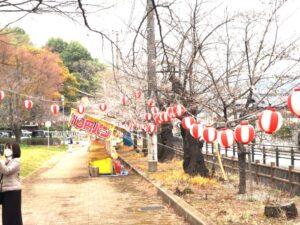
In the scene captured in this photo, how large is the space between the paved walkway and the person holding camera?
2367 mm

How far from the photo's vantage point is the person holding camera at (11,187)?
702 centimetres

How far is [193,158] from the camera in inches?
607

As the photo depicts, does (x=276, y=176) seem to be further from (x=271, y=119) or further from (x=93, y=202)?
(x=271, y=119)

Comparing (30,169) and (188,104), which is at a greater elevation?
(188,104)

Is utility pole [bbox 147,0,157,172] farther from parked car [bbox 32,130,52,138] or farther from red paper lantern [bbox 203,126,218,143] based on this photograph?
parked car [bbox 32,130,52,138]

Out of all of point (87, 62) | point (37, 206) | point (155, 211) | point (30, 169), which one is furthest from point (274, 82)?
point (87, 62)

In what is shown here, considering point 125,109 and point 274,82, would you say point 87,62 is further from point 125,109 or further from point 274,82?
point 274,82

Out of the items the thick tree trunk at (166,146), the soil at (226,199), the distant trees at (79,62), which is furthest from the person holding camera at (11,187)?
the distant trees at (79,62)

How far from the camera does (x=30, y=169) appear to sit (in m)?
22.7

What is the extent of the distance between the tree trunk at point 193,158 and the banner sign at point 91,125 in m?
4.10

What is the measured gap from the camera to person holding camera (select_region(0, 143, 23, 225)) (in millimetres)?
7020

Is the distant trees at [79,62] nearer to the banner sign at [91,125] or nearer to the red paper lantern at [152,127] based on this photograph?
the banner sign at [91,125]

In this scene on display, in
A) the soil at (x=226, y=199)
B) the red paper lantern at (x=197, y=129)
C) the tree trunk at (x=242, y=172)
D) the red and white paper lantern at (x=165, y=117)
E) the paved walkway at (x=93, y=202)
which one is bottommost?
the paved walkway at (x=93, y=202)

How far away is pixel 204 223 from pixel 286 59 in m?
5.33
